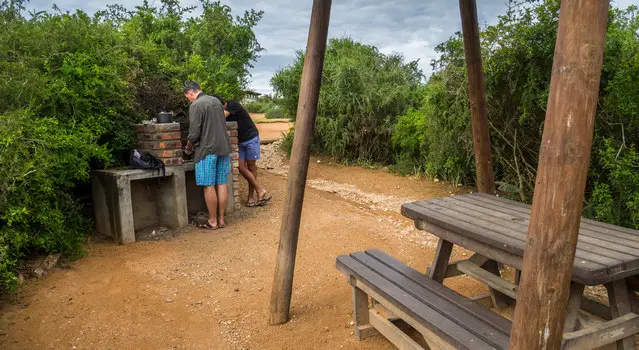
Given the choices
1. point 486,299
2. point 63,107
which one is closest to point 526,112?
point 486,299

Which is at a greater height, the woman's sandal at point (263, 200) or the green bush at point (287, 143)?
the green bush at point (287, 143)

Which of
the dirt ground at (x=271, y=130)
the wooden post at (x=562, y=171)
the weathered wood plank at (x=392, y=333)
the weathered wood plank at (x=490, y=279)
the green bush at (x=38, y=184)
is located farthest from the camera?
the dirt ground at (x=271, y=130)

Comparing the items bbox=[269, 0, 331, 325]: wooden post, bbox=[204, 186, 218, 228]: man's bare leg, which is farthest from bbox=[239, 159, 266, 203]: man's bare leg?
bbox=[269, 0, 331, 325]: wooden post

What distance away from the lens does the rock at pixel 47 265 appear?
4.72m

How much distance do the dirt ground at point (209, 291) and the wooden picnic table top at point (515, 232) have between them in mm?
989

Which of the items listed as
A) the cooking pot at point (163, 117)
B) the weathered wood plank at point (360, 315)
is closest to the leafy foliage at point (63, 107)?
the cooking pot at point (163, 117)

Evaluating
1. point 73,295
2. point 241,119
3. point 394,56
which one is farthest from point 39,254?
point 394,56

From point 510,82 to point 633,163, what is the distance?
1994 mm

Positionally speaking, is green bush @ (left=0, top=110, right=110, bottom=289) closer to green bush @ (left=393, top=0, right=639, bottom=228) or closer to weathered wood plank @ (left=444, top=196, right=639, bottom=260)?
weathered wood plank @ (left=444, top=196, right=639, bottom=260)

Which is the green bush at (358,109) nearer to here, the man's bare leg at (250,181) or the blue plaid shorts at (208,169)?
the man's bare leg at (250,181)

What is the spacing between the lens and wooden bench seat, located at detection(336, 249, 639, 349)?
2.57 m

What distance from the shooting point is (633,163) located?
539cm

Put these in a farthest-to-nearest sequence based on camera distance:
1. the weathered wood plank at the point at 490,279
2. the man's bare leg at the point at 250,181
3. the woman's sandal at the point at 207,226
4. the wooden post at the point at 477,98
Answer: the man's bare leg at the point at 250,181 < the woman's sandal at the point at 207,226 < the wooden post at the point at 477,98 < the weathered wood plank at the point at 490,279

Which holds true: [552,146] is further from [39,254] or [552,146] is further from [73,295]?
[39,254]
